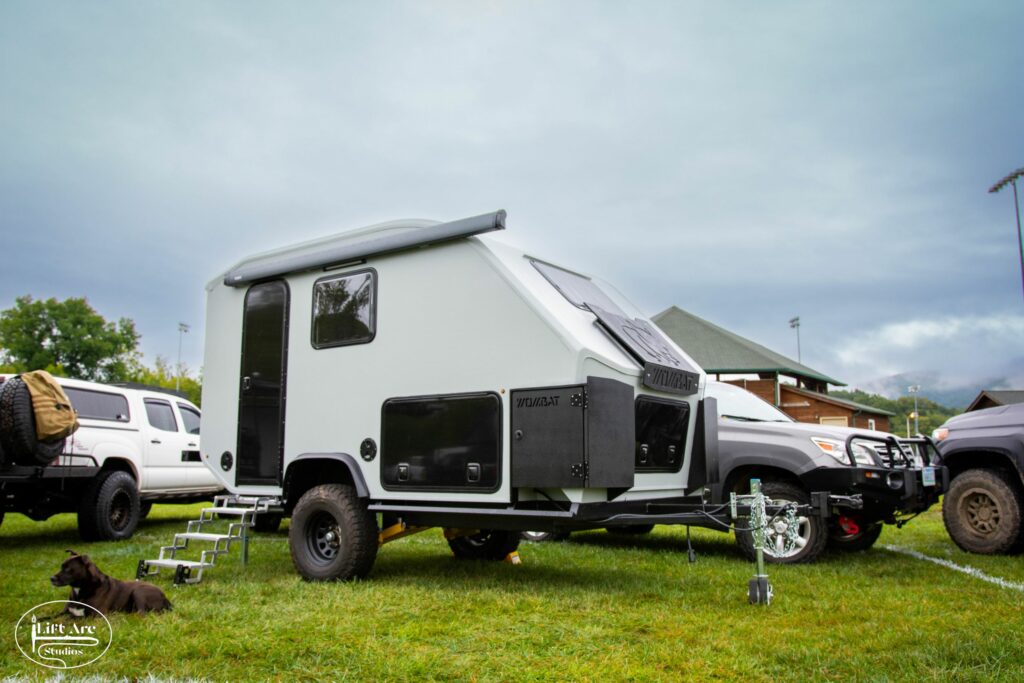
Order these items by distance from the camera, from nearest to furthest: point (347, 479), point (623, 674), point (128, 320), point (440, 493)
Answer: point (623, 674) < point (440, 493) < point (347, 479) < point (128, 320)

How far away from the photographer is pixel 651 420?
21.8 feet

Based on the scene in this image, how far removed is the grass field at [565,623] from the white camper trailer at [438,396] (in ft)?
1.94

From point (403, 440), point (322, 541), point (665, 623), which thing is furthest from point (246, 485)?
point (665, 623)

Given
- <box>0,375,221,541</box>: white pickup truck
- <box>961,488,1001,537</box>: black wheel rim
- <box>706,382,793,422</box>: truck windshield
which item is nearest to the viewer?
<box>0,375,221,541</box>: white pickup truck

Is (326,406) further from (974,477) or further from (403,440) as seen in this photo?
(974,477)

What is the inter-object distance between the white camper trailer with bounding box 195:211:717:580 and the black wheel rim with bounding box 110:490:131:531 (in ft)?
10.0

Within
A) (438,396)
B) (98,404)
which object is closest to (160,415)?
(98,404)

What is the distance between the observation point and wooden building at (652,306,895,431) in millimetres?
40969

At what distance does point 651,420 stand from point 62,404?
6.03 m

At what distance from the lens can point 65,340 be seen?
207 feet

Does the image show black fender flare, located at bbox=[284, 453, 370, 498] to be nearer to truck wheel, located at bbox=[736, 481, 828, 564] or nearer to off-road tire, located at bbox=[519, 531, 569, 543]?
off-road tire, located at bbox=[519, 531, 569, 543]

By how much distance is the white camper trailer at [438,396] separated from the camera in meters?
5.91

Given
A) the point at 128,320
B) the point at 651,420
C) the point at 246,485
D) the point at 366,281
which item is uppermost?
the point at 128,320

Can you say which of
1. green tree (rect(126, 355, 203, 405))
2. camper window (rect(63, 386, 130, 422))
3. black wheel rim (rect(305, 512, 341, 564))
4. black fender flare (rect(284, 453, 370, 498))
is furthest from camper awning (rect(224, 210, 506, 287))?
green tree (rect(126, 355, 203, 405))
